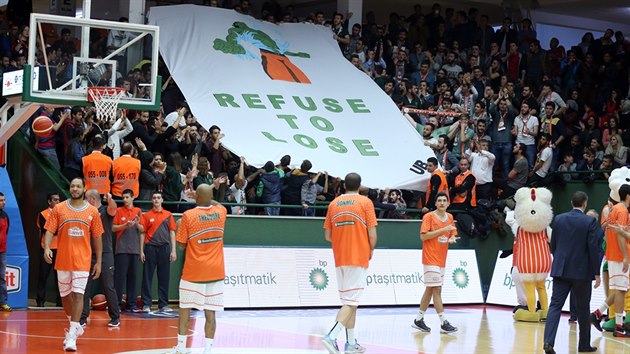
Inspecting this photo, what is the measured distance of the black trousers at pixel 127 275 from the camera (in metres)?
17.6

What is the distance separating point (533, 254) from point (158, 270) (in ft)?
21.7

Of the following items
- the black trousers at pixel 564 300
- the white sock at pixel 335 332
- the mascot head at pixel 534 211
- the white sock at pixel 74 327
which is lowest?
the white sock at pixel 74 327

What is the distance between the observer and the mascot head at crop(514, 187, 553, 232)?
61.6ft

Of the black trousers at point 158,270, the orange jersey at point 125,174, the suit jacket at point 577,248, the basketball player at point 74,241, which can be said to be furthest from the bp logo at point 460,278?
the basketball player at point 74,241

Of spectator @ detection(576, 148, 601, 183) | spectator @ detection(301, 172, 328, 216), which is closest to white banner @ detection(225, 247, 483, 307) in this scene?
spectator @ detection(301, 172, 328, 216)

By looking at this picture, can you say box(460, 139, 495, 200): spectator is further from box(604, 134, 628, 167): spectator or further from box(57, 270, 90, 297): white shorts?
box(57, 270, 90, 297): white shorts

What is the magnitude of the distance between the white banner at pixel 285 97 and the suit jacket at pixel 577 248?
27.1 feet

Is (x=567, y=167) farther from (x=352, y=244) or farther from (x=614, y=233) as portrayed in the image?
(x=352, y=244)

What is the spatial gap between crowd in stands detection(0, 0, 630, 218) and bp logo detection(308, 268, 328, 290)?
1309 millimetres

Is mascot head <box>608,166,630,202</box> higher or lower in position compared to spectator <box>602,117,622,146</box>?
lower

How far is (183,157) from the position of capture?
2014 cm

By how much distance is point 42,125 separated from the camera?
738 inches

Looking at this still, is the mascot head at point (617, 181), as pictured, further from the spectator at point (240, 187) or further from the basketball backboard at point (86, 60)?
the basketball backboard at point (86, 60)

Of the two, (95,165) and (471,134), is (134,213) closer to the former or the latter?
(95,165)
